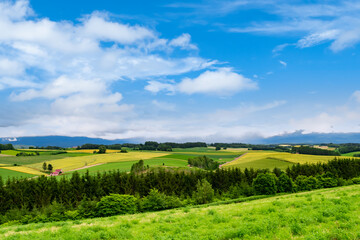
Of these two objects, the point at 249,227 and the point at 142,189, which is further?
the point at 142,189

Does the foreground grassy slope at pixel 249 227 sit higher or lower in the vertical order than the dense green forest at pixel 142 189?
higher

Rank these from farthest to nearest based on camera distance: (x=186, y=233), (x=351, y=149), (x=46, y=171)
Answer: (x=351, y=149) < (x=46, y=171) < (x=186, y=233)

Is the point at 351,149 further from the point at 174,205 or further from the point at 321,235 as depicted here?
the point at 321,235

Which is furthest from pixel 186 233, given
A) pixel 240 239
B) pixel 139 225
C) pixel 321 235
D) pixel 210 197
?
pixel 210 197

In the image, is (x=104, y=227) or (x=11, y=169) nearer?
(x=104, y=227)

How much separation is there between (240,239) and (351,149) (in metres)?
215

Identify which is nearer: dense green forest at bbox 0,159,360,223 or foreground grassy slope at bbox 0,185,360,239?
foreground grassy slope at bbox 0,185,360,239

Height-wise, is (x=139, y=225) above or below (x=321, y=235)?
below

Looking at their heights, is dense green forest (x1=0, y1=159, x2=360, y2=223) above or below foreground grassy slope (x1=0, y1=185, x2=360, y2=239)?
below

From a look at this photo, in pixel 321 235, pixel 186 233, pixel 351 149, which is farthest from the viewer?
pixel 351 149

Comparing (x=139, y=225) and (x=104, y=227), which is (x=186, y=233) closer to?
(x=139, y=225)

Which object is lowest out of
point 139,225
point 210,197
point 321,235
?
Result: point 210,197

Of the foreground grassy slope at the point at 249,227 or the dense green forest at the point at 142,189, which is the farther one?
the dense green forest at the point at 142,189

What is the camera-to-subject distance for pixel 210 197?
60.0 m
